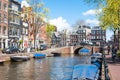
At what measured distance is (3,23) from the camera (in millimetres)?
80500

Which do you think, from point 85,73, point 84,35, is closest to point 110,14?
point 85,73

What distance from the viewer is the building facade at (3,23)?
79125 millimetres

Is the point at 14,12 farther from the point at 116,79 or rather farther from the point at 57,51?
the point at 116,79

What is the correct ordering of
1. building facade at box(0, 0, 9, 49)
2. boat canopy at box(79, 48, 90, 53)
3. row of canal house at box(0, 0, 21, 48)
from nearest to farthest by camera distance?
building facade at box(0, 0, 9, 49)
row of canal house at box(0, 0, 21, 48)
boat canopy at box(79, 48, 90, 53)

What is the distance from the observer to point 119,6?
42.4m

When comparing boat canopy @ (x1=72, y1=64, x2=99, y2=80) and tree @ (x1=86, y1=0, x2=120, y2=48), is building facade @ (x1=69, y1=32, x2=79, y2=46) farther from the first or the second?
boat canopy @ (x1=72, y1=64, x2=99, y2=80)

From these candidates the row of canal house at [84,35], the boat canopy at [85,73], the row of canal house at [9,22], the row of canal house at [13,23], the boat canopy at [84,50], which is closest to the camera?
the boat canopy at [85,73]

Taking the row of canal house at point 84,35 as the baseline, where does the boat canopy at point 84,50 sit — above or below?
below

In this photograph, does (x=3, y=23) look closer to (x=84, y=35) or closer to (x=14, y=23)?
(x=14, y=23)

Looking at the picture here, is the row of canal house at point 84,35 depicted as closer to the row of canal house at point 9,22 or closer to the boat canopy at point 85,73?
the row of canal house at point 9,22

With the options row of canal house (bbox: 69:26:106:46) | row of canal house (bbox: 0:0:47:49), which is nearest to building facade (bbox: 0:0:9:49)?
row of canal house (bbox: 0:0:47:49)

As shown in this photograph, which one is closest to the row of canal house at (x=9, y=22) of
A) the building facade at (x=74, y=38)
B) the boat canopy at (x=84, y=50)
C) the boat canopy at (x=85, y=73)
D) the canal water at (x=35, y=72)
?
the canal water at (x=35, y=72)

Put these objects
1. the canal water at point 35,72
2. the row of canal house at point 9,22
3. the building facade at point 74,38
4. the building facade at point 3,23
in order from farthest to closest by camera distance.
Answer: the building facade at point 74,38, the row of canal house at point 9,22, the building facade at point 3,23, the canal water at point 35,72

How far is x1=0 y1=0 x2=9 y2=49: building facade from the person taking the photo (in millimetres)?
79125
